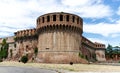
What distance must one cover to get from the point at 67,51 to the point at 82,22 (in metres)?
10.3

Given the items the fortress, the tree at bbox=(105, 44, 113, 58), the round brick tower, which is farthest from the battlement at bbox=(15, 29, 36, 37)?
the tree at bbox=(105, 44, 113, 58)

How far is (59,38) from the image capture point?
52219mm

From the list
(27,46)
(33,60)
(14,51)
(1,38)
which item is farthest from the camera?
(1,38)

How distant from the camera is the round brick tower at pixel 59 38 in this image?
2037 inches

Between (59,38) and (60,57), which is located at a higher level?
(59,38)

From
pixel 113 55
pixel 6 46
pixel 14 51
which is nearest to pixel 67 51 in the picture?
pixel 14 51

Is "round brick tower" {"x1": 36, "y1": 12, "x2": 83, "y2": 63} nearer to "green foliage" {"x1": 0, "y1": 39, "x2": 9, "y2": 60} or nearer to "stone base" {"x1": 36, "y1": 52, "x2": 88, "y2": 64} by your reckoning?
"stone base" {"x1": 36, "y1": 52, "x2": 88, "y2": 64}

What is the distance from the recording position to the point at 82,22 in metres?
57.8

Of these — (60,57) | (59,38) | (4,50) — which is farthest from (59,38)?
(4,50)

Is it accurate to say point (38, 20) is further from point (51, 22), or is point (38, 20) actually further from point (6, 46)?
point (6, 46)

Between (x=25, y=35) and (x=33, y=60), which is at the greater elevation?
(x=25, y=35)

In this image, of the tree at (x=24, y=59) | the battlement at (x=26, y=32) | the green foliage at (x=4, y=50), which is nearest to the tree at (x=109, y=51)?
the green foliage at (x=4, y=50)

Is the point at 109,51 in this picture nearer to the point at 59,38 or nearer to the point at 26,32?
the point at 26,32

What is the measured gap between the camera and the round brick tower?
51728 millimetres
